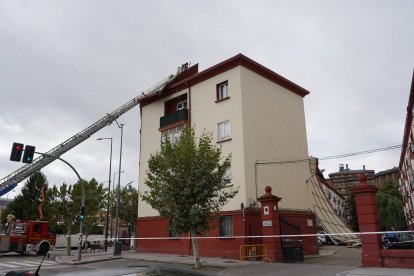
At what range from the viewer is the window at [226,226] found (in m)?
22.1

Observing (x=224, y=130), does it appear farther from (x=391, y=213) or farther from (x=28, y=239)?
(x=391, y=213)

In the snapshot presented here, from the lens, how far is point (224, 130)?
79.9 feet

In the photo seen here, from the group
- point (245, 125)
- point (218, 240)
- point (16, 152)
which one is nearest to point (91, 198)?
point (16, 152)

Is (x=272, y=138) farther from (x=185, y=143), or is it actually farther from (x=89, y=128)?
(x=89, y=128)

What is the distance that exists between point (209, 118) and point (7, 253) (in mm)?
19992

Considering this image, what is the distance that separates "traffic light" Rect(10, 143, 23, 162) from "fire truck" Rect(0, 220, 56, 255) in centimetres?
1019

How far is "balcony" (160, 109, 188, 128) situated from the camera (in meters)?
27.1

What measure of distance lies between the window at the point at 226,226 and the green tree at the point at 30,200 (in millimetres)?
37306

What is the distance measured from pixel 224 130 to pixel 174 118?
16.6ft

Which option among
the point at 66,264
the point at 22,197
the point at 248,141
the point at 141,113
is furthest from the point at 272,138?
the point at 22,197

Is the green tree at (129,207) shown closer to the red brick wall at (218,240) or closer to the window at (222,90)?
the red brick wall at (218,240)

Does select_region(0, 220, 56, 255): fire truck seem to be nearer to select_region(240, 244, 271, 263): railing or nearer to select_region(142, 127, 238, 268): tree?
select_region(142, 127, 238, 268): tree

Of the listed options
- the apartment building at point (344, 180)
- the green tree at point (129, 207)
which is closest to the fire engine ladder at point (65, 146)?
the green tree at point (129, 207)

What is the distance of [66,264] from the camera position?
22.0 meters
